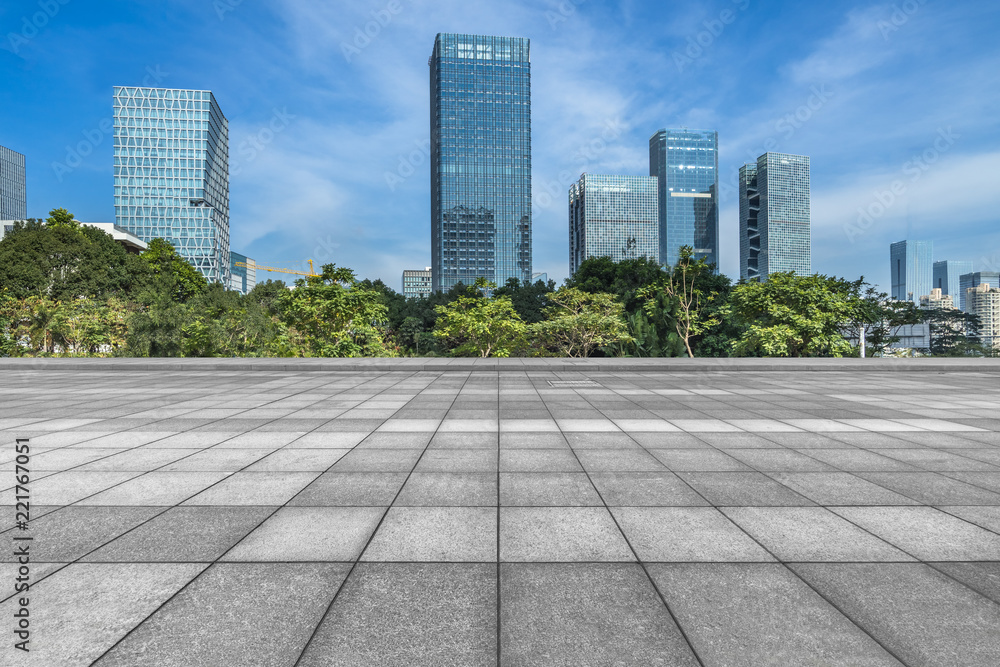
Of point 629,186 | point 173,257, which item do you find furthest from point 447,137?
point 173,257

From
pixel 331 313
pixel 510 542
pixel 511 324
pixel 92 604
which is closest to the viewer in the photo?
pixel 92 604

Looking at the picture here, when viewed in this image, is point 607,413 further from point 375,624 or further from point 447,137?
point 447,137

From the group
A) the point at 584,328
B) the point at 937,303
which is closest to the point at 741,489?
the point at 584,328

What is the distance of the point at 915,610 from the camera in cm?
230

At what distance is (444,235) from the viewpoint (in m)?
148

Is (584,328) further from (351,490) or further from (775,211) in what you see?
(775,211)

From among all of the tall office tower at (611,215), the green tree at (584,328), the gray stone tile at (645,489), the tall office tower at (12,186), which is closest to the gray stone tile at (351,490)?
the gray stone tile at (645,489)

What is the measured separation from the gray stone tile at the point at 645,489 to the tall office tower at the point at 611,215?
16229 cm

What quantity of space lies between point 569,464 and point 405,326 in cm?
3940

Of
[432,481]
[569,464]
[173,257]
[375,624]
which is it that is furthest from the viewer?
[173,257]

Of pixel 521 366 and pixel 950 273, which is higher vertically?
pixel 950 273

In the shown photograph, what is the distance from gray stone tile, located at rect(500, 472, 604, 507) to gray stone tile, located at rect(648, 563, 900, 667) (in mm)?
1116

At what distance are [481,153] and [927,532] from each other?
155 metres

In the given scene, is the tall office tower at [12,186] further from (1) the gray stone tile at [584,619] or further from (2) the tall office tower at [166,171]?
(1) the gray stone tile at [584,619]
